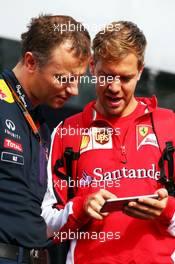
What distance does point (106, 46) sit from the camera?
2.77m

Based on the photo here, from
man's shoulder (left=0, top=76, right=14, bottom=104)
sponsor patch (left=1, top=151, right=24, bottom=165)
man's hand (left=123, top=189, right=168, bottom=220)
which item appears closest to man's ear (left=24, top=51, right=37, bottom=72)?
man's shoulder (left=0, top=76, right=14, bottom=104)

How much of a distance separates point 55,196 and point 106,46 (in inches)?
23.5

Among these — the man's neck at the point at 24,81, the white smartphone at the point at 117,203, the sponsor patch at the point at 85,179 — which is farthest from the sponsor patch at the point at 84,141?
the white smartphone at the point at 117,203

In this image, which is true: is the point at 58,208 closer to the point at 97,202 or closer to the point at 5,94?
the point at 97,202

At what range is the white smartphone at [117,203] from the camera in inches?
94.0

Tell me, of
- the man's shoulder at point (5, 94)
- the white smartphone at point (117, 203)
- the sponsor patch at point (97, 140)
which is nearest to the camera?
the white smartphone at point (117, 203)

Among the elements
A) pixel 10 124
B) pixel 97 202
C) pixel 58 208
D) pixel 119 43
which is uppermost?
pixel 119 43

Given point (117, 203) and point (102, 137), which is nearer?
point (117, 203)

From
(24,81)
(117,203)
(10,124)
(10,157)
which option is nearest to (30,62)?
Answer: (24,81)

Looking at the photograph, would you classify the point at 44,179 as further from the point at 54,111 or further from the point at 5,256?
the point at 54,111

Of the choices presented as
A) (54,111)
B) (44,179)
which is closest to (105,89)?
(44,179)

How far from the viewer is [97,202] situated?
246 cm

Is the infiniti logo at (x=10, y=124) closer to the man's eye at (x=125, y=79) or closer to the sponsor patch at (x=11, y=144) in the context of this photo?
the sponsor patch at (x=11, y=144)

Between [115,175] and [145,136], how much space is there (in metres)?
0.19
